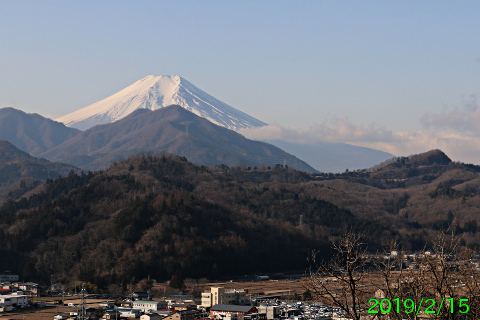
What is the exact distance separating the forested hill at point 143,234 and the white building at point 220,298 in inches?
866

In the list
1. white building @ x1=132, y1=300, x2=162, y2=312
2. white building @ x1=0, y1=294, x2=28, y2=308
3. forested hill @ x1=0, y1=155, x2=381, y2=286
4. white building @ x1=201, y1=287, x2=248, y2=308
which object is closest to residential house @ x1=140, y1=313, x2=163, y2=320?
white building @ x1=132, y1=300, x2=162, y2=312

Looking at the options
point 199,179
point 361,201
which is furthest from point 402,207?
point 199,179

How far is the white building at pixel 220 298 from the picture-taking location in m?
51.2

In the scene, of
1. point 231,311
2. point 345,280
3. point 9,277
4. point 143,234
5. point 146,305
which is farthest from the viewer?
point 143,234

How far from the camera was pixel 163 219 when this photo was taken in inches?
3536

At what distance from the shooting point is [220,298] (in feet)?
168

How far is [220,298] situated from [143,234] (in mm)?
36841

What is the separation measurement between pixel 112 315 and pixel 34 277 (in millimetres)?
32348

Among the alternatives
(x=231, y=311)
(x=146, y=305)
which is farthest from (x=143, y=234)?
(x=231, y=311)

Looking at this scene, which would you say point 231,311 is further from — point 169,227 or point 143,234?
point 169,227

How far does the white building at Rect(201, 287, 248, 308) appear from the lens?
51222mm

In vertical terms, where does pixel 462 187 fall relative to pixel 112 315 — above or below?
above

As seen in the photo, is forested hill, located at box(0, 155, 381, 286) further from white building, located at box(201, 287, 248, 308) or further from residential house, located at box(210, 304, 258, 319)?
residential house, located at box(210, 304, 258, 319)

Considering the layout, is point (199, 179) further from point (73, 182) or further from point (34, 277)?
point (34, 277)
